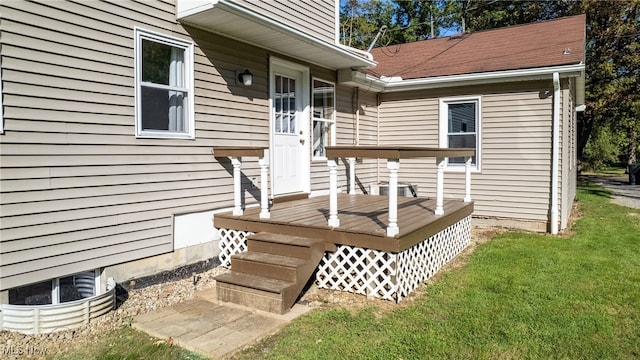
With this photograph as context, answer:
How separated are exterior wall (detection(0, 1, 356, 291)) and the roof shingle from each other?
5.05m

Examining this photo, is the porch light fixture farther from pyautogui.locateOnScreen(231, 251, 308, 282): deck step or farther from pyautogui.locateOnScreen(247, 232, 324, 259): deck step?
pyautogui.locateOnScreen(231, 251, 308, 282): deck step

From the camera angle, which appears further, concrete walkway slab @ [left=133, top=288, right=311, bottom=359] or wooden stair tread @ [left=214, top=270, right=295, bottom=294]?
wooden stair tread @ [left=214, top=270, right=295, bottom=294]

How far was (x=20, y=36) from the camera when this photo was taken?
3.34 m

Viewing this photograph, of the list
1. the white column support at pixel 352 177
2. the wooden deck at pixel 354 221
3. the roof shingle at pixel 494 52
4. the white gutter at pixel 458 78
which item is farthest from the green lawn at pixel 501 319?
the roof shingle at pixel 494 52

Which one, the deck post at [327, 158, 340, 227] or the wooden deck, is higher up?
the deck post at [327, 158, 340, 227]

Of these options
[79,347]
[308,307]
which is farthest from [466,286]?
[79,347]

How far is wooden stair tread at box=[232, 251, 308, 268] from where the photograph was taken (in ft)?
13.2

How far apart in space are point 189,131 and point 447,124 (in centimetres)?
527

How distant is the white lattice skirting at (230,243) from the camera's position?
201 inches

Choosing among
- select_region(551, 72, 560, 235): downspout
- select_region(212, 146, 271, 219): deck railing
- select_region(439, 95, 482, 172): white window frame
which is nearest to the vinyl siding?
select_region(212, 146, 271, 219): deck railing

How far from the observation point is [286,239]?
445cm

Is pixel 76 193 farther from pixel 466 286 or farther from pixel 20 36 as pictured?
pixel 466 286

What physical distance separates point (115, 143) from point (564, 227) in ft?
23.7

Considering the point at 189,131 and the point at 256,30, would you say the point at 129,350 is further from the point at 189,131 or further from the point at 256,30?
the point at 256,30
